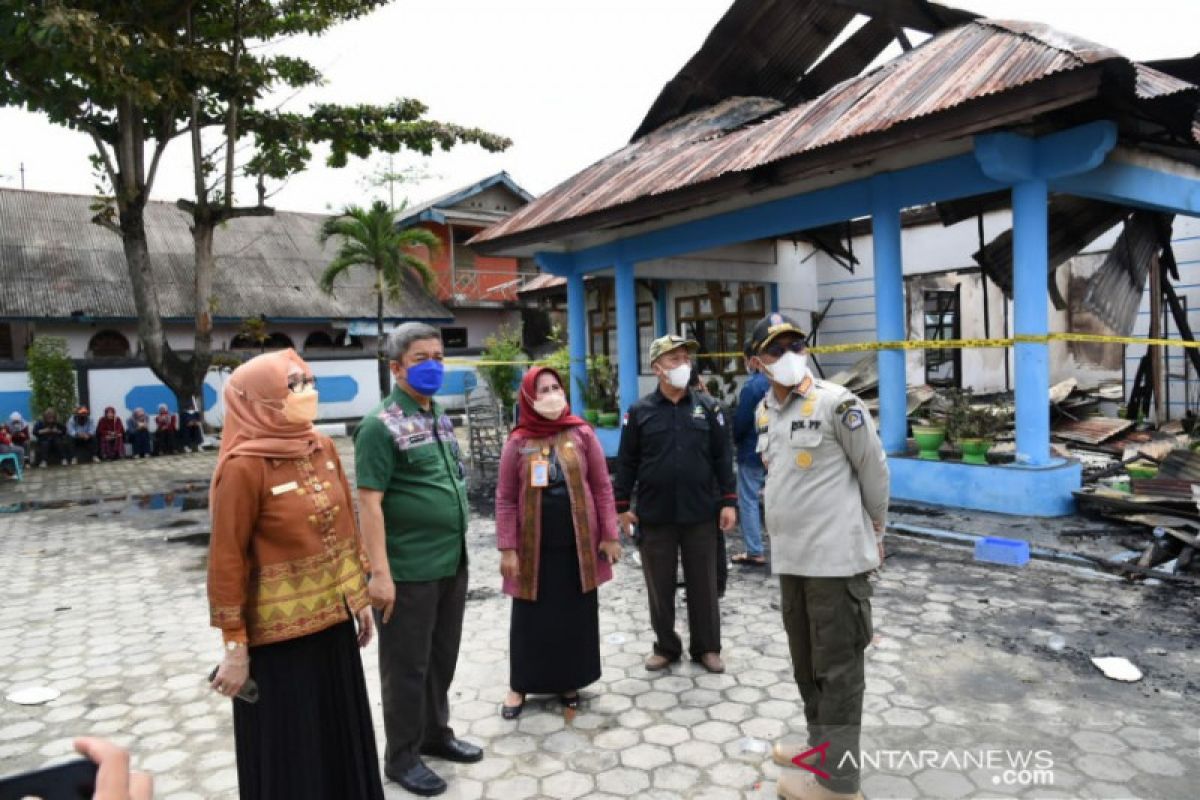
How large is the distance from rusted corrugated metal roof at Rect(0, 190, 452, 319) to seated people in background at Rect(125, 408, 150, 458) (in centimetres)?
387

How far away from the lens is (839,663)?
9.21 ft

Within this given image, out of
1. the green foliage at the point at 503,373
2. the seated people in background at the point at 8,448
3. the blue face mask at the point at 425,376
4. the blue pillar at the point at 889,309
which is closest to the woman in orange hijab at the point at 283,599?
the blue face mask at the point at 425,376

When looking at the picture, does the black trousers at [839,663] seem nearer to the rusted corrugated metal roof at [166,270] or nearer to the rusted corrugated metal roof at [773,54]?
the rusted corrugated metal roof at [773,54]

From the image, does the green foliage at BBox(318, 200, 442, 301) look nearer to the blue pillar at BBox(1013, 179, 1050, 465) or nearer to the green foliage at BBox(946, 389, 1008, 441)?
the green foliage at BBox(946, 389, 1008, 441)

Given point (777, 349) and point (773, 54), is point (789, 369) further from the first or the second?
point (773, 54)

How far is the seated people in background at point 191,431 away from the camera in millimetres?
16547

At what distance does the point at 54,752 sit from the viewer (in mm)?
3521

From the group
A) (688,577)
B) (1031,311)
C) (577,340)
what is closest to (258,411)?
(688,577)

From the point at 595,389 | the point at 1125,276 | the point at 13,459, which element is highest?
the point at 1125,276

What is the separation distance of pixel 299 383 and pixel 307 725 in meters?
1.09

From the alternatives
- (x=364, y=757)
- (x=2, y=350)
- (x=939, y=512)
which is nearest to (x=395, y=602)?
(x=364, y=757)

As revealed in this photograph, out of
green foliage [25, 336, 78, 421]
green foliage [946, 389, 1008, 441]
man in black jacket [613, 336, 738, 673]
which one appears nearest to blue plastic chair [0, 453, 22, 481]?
green foliage [25, 336, 78, 421]

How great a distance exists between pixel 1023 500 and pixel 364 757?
5996mm

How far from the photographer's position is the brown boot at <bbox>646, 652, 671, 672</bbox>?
4.14m
